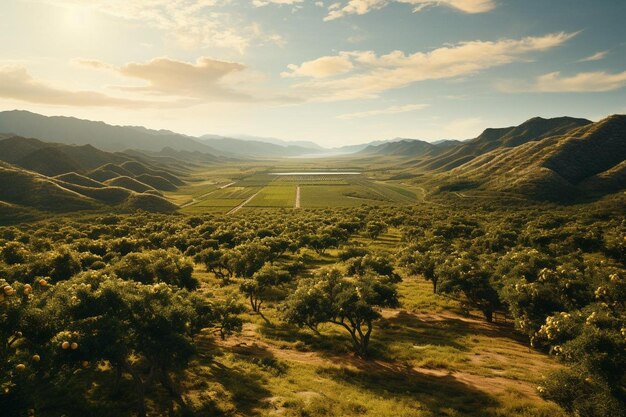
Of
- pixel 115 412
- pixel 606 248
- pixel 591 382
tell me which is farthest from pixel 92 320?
pixel 606 248

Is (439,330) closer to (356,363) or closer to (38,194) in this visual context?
(356,363)

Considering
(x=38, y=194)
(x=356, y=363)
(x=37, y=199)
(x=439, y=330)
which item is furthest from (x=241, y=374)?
(x=38, y=194)

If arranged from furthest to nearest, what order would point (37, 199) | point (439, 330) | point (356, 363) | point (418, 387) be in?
point (37, 199) < point (439, 330) < point (356, 363) < point (418, 387)

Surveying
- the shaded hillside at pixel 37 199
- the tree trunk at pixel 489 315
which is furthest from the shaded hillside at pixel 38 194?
the tree trunk at pixel 489 315

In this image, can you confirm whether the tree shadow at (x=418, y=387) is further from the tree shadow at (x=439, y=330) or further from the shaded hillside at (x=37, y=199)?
the shaded hillside at (x=37, y=199)

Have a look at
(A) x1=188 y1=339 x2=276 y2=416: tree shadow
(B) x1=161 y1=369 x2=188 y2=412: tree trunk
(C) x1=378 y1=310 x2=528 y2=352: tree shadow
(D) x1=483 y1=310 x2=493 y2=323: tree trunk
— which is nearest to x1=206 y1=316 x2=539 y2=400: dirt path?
(A) x1=188 y1=339 x2=276 y2=416: tree shadow

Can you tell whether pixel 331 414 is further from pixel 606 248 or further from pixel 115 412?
pixel 606 248

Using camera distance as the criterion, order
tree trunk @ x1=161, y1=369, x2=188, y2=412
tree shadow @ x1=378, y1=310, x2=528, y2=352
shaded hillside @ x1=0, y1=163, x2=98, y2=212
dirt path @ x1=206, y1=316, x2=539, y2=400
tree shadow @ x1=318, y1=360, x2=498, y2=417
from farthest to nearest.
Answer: shaded hillside @ x1=0, y1=163, x2=98, y2=212 < tree shadow @ x1=378, y1=310, x2=528, y2=352 < dirt path @ x1=206, y1=316, x2=539, y2=400 < tree shadow @ x1=318, y1=360, x2=498, y2=417 < tree trunk @ x1=161, y1=369, x2=188, y2=412

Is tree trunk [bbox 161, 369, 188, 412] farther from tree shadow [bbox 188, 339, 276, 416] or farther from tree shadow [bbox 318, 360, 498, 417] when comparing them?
tree shadow [bbox 318, 360, 498, 417]
